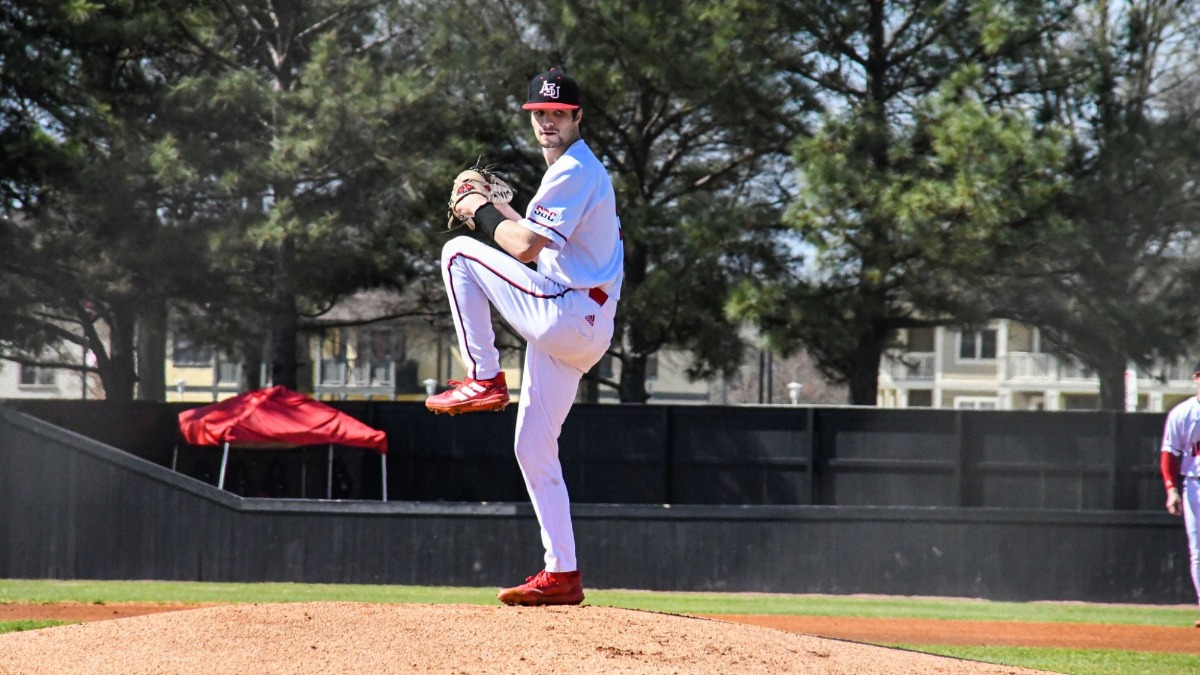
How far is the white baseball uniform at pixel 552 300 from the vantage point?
17.8 feet

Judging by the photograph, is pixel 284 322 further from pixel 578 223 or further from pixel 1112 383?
pixel 578 223

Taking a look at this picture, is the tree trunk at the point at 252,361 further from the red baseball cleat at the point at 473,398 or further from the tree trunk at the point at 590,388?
the red baseball cleat at the point at 473,398

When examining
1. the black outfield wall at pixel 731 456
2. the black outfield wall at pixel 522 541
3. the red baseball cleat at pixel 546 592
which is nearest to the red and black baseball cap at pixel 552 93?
the red baseball cleat at pixel 546 592

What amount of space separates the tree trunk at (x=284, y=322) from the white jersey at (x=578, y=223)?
52.8ft

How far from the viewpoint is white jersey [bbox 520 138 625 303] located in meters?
5.34

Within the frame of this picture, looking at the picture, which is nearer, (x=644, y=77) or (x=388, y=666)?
(x=388, y=666)

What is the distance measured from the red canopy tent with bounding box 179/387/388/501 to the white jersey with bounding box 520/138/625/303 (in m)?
13.1

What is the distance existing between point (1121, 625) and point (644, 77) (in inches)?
447

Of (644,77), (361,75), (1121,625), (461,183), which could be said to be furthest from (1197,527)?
(361,75)

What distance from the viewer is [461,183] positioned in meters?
5.59

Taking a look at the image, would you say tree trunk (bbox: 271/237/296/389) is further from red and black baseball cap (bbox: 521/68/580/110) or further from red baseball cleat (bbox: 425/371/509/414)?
red and black baseball cap (bbox: 521/68/580/110)

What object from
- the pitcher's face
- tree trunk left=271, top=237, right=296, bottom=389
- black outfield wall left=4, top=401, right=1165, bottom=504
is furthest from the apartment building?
the pitcher's face

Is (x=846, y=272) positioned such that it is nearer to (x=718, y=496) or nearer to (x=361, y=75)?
(x=718, y=496)

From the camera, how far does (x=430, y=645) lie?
497cm
